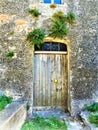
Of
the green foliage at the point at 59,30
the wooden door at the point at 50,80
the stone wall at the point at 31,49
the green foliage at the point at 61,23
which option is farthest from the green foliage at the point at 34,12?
the wooden door at the point at 50,80

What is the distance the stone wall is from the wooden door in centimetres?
50

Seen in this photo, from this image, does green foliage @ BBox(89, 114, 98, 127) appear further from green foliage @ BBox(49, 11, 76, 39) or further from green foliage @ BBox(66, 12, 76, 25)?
green foliage @ BBox(66, 12, 76, 25)

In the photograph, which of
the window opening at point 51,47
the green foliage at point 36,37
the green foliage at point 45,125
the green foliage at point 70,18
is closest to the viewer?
the green foliage at point 45,125

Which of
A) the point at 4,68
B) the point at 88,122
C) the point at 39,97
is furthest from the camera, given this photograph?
the point at 39,97

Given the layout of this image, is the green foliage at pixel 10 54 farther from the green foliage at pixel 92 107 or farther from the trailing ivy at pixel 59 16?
the green foliage at pixel 92 107

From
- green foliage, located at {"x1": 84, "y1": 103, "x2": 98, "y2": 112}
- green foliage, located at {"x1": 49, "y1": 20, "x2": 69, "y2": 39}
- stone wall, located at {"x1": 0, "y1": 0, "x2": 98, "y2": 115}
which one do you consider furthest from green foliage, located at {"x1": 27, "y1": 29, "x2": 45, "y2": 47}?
green foliage, located at {"x1": 84, "y1": 103, "x2": 98, "y2": 112}

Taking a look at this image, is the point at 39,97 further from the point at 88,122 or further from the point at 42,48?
the point at 88,122

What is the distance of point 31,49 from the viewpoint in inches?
322

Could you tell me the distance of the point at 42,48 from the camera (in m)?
8.73

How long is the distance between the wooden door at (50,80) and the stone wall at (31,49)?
0.50 metres

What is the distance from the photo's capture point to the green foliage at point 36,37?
795 centimetres

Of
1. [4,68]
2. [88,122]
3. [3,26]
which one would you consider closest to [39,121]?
[88,122]

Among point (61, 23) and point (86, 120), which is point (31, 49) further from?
point (86, 120)

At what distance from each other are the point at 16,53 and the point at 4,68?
0.65 metres
